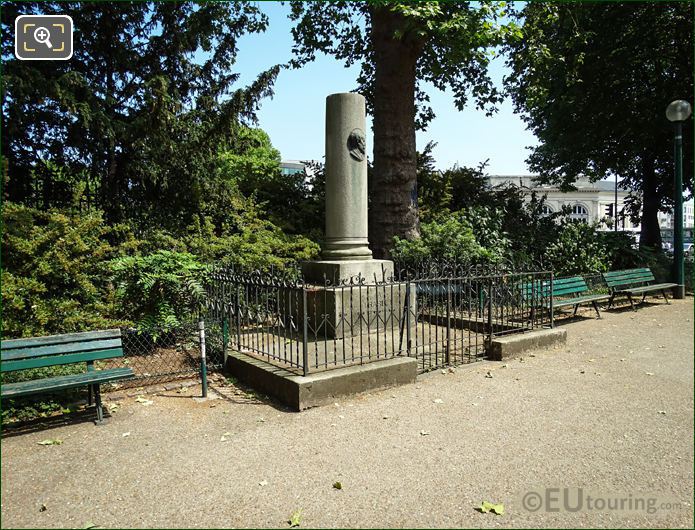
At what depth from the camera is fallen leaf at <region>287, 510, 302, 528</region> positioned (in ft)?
9.83

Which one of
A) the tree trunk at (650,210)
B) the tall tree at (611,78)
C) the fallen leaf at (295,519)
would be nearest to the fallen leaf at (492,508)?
the fallen leaf at (295,519)

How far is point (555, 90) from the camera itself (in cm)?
1795

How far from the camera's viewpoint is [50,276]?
620cm

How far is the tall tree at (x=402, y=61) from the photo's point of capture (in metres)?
10.3

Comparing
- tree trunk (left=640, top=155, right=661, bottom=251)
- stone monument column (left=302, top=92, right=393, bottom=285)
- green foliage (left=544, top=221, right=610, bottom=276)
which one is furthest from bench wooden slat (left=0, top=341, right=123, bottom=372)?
tree trunk (left=640, top=155, right=661, bottom=251)

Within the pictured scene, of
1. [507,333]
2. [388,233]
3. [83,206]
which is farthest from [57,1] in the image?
[507,333]

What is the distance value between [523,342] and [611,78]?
13894 millimetres

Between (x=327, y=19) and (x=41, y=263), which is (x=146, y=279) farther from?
(x=327, y=19)

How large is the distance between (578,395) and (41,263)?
22.1 ft

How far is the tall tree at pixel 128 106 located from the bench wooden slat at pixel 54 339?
4.33 m

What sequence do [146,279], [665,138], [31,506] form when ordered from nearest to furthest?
[31,506], [146,279], [665,138]

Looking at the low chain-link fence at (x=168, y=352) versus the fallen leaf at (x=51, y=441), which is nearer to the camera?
the fallen leaf at (x=51, y=441)

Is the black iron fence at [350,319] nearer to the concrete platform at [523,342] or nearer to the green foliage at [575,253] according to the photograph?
the concrete platform at [523,342]

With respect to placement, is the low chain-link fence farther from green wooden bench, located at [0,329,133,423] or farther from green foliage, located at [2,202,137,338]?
green wooden bench, located at [0,329,133,423]
